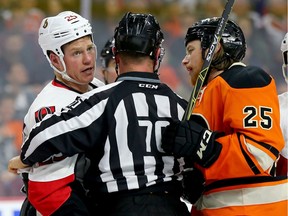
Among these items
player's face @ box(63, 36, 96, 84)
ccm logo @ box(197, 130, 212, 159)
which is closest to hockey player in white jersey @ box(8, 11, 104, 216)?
player's face @ box(63, 36, 96, 84)

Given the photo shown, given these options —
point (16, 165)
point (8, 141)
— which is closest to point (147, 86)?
point (16, 165)

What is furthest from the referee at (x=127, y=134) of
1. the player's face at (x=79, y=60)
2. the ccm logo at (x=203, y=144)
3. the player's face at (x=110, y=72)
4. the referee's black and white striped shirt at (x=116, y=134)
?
the player's face at (x=110, y=72)

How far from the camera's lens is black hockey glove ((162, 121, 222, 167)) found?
234 cm

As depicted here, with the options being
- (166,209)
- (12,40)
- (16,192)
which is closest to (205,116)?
(166,209)

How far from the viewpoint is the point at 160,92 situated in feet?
8.05

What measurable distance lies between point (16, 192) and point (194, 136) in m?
2.92

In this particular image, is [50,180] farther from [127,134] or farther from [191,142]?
[191,142]

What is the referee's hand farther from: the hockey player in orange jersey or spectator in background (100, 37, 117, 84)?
spectator in background (100, 37, 117, 84)

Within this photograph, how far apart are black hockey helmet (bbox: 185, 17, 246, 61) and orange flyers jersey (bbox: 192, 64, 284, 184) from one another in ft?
0.31

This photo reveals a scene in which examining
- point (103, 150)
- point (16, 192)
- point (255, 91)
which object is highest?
point (255, 91)

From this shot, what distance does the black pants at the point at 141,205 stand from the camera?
2361mm

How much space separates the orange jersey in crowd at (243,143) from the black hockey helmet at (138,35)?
256 mm

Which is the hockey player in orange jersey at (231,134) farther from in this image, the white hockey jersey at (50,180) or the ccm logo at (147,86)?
the white hockey jersey at (50,180)

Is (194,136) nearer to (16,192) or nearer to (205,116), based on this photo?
(205,116)
